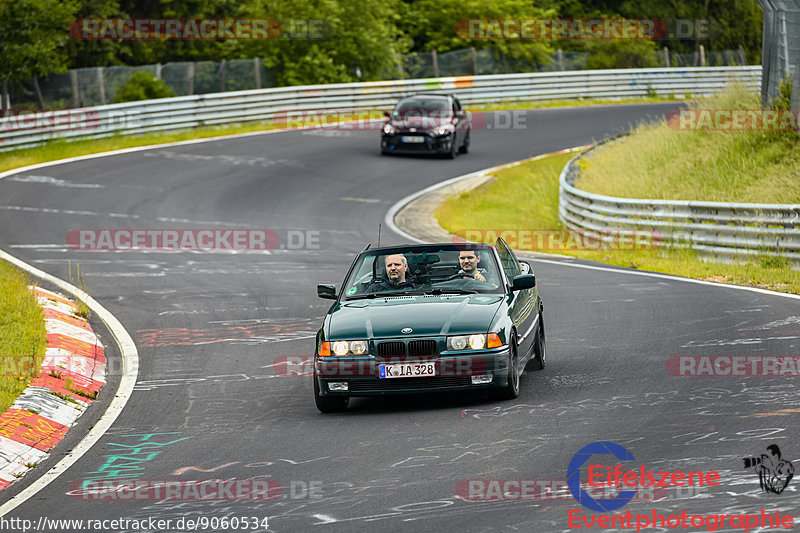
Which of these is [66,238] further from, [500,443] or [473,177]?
[500,443]

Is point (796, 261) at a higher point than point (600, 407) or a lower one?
lower

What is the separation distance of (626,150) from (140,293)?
1495cm

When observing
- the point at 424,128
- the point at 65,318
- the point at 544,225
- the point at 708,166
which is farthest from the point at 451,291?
the point at 424,128

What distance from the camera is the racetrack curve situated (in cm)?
696

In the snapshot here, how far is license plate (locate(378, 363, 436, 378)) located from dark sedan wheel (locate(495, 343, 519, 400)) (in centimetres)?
64

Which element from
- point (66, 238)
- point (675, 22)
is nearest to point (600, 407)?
point (66, 238)

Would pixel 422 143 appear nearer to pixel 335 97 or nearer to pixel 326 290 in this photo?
pixel 335 97

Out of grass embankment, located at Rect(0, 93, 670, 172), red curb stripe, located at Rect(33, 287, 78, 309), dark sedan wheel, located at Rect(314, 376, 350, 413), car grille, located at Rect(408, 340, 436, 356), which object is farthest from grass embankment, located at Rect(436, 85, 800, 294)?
grass embankment, located at Rect(0, 93, 670, 172)

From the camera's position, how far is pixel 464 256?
10.8 meters

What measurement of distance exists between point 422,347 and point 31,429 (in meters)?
3.18

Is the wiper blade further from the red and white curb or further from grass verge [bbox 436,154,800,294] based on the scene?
grass verge [bbox 436,154,800,294]

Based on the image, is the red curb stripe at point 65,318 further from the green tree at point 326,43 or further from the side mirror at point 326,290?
the green tree at point 326,43
